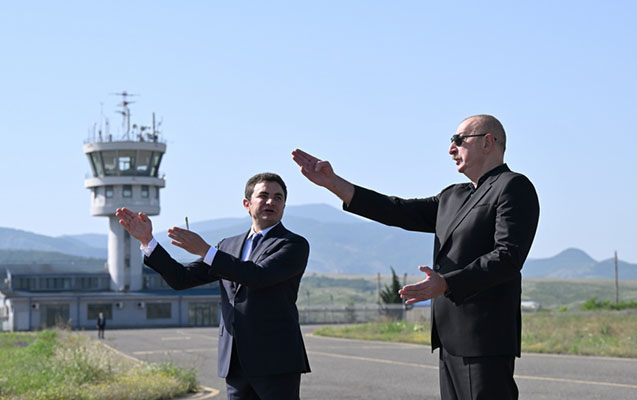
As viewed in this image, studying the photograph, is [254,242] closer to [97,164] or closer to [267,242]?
[267,242]

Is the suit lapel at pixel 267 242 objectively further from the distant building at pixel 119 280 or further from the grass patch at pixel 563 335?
the distant building at pixel 119 280

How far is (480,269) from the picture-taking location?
16.4 feet

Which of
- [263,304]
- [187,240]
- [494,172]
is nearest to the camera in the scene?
[494,172]

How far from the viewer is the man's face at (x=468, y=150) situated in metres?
5.49

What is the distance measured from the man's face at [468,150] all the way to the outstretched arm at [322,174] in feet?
2.19

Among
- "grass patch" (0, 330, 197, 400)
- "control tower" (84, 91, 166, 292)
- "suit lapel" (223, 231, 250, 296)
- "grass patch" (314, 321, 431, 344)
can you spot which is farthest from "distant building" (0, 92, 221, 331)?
"suit lapel" (223, 231, 250, 296)

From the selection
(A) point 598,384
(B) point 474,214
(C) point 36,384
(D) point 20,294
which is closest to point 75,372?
(C) point 36,384

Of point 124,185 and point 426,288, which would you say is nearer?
point 426,288

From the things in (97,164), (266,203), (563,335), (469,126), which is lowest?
(563,335)

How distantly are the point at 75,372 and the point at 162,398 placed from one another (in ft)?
6.56

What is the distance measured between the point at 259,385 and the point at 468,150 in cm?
201

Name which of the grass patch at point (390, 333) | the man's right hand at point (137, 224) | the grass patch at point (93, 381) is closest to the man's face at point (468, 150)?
the man's right hand at point (137, 224)

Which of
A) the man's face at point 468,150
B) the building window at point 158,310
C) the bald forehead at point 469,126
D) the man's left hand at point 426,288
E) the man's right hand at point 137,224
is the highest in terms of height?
the bald forehead at point 469,126

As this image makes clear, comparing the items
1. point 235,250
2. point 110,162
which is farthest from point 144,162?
point 235,250
